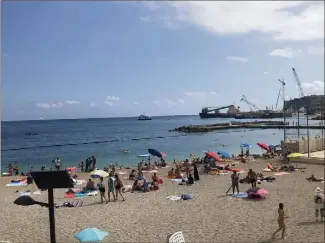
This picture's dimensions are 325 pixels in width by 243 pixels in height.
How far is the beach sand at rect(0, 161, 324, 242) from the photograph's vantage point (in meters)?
10.2

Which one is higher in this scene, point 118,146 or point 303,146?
point 303,146

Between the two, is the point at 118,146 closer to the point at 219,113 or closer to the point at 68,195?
the point at 68,195

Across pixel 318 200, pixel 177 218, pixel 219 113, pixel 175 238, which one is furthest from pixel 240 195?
pixel 219 113

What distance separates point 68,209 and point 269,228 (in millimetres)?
7157

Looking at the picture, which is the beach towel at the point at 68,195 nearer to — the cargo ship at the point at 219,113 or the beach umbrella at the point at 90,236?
the beach umbrella at the point at 90,236

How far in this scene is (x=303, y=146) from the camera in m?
26.8

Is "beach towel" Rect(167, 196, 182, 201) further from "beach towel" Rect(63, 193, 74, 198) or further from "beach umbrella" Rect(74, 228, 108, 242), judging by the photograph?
"beach umbrella" Rect(74, 228, 108, 242)

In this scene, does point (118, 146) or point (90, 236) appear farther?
point (118, 146)

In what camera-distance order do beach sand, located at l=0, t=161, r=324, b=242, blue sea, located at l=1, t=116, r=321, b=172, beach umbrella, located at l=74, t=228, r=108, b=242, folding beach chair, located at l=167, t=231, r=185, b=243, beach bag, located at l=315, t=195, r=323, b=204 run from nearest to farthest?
folding beach chair, located at l=167, t=231, r=185, b=243 < beach umbrella, located at l=74, t=228, r=108, b=242 < beach sand, located at l=0, t=161, r=324, b=242 < beach bag, located at l=315, t=195, r=323, b=204 < blue sea, located at l=1, t=116, r=321, b=172

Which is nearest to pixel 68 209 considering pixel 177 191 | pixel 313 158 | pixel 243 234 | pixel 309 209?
pixel 177 191

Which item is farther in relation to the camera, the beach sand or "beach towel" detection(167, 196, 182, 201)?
"beach towel" detection(167, 196, 182, 201)

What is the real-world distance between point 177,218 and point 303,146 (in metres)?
17.9

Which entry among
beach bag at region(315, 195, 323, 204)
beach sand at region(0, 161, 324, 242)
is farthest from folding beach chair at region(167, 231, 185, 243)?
beach bag at region(315, 195, 323, 204)

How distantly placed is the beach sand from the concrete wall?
9821mm
